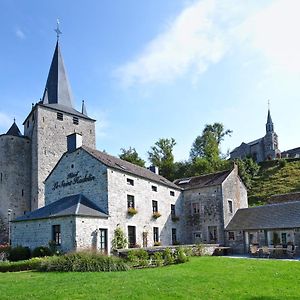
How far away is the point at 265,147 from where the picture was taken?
243 ft

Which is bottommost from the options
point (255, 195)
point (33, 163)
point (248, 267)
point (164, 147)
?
point (248, 267)

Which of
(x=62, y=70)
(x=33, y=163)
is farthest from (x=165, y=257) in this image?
(x=62, y=70)

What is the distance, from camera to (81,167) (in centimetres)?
2458

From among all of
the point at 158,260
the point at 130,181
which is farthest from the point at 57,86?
the point at 158,260

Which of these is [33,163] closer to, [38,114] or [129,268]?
[38,114]

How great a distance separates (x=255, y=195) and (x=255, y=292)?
135 ft

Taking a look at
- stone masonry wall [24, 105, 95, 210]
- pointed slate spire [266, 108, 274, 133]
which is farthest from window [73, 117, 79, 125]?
pointed slate spire [266, 108, 274, 133]

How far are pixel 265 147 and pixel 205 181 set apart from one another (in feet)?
156

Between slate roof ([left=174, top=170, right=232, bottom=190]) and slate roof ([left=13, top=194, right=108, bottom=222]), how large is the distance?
10639 mm

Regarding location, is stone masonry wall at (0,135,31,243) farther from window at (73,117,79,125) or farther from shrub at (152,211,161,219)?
shrub at (152,211,161,219)

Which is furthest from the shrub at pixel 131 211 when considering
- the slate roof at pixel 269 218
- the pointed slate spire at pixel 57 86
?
the pointed slate spire at pixel 57 86

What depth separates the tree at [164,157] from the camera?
50.8 metres

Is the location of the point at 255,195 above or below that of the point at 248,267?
above

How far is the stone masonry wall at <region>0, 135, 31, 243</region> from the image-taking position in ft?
133
